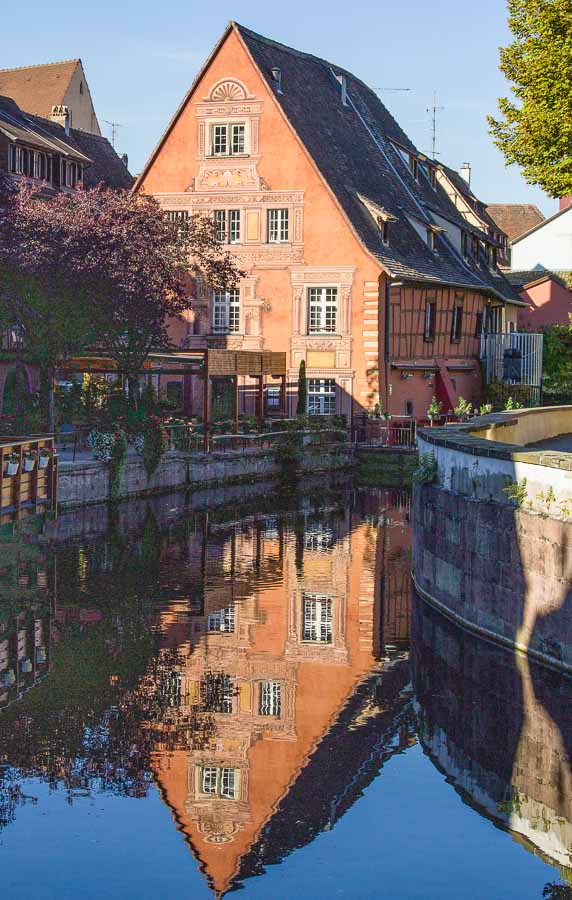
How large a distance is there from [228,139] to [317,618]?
1349 inches

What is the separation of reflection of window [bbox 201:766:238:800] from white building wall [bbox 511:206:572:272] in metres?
69.5

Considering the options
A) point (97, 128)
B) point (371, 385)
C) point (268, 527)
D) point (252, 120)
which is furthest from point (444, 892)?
point (97, 128)

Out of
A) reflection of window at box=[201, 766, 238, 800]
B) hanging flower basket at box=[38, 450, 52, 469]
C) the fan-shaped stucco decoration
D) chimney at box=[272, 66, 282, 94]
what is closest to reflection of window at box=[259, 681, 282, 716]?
reflection of window at box=[201, 766, 238, 800]

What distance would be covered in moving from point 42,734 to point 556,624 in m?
6.62

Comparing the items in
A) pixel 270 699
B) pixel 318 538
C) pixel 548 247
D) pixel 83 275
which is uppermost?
pixel 548 247

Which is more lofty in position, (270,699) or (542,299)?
(542,299)

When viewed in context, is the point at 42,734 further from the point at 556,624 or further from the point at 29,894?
the point at 556,624

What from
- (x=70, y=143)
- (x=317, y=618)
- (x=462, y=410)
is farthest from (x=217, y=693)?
(x=70, y=143)

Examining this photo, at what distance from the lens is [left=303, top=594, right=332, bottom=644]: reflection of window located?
22.6 meters

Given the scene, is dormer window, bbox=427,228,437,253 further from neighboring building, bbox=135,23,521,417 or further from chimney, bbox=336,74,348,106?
chimney, bbox=336,74,348,106

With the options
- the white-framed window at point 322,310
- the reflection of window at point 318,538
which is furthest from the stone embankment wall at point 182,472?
the reflection of window at point 318,538

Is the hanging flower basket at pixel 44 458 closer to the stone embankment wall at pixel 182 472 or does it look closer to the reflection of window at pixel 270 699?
the stone embankment wall at pixel 182 472

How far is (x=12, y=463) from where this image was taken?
88.9ft

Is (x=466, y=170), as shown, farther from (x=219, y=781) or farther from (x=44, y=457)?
(x=219, y=781)
